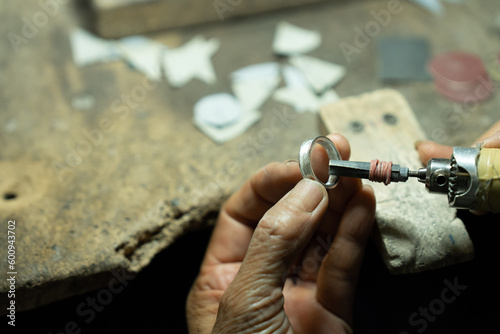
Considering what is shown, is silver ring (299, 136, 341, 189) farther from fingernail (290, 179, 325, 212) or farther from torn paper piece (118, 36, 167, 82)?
torn paper piece (118, 36, 167, 82)

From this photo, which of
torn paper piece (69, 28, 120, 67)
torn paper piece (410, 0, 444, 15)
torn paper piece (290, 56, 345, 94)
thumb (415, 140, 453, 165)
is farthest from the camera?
torn paper piece (410, 0, 444, 15)

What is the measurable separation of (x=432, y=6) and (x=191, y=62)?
154 centimetres

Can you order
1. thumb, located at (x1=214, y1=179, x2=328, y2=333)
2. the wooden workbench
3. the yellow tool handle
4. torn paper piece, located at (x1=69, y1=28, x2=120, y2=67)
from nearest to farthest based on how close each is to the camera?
the yellow tool handle
thumb, located at (x1=214, y1=179, x2=328, y2=333)
the wooden workbench
torn paper piece, located at (x1=69, y1=28, x2=120, y2=67)

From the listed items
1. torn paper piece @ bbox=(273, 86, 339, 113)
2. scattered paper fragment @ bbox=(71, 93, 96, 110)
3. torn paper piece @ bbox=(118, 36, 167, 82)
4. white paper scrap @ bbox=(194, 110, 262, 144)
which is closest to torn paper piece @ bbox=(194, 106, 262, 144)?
white paper scrap @ bbox=(194, 110, 262, 144)

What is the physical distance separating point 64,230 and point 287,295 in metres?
0.91

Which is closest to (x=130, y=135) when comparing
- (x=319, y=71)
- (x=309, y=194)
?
(x=319, y=71)

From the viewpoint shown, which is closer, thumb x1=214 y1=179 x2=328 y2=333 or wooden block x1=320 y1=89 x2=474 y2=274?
thumb x1=214 y1=179 x2=328 y2=333

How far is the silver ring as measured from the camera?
1.46m

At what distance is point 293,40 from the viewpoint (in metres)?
2.81

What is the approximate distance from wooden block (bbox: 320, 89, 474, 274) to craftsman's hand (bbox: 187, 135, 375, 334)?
0.11 meters

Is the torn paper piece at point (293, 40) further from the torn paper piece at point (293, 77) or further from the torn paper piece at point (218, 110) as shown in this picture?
the torn paper piece at point (218, 110)

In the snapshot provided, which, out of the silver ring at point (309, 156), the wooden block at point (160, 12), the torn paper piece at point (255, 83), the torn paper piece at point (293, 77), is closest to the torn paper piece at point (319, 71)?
the torn paper piece at point (293, 77)

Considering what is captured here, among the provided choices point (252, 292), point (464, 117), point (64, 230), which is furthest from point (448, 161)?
point (64, 230)

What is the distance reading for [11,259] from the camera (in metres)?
1.77
